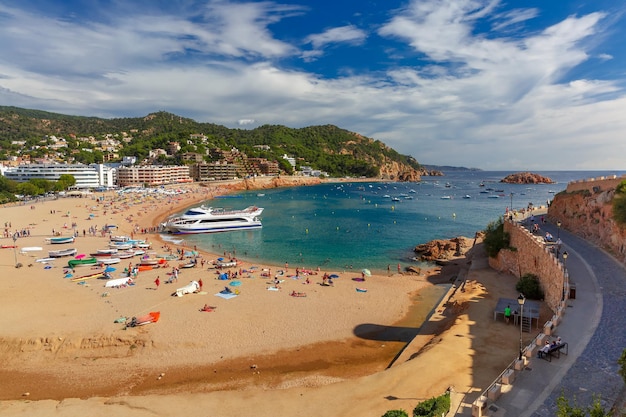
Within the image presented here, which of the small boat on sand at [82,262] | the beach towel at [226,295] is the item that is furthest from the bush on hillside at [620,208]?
the small boat on sand at [82,262]

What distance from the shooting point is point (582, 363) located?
11750 mm

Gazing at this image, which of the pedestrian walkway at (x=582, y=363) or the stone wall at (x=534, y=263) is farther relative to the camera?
the stone wall at (x=534, y=263)

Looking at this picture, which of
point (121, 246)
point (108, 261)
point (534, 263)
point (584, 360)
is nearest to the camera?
point (584, 360)

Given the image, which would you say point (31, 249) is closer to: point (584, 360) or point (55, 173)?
point (584, 360)

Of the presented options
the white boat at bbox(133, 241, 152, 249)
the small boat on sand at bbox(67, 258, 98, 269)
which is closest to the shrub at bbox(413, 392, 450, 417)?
the small boat on sand at bbox(67, 258, 98, 269)

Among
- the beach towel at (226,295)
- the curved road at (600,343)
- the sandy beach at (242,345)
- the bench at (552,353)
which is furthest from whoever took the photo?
the beach towel at (226,295)

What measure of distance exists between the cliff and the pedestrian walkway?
5195 mm

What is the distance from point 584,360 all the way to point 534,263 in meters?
11.3

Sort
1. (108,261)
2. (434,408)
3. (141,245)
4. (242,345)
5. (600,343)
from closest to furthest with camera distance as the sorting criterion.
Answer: (434,408) < (600,343) < (242,345) < (108,261) < (141,245)

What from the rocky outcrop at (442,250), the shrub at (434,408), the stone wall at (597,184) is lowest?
the rocky outcrop at (442,250)

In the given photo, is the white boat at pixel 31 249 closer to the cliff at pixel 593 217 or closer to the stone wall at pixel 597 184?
the cliff at pixel 593 217

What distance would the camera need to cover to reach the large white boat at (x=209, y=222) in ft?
162

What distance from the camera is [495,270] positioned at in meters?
27.8

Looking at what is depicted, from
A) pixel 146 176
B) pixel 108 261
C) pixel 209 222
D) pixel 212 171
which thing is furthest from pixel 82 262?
pixel 212 171
